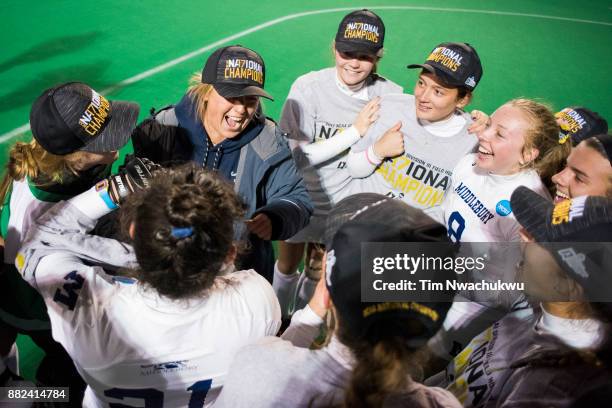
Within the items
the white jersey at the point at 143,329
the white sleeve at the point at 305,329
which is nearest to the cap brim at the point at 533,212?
the white sleeve at the point at 305,329

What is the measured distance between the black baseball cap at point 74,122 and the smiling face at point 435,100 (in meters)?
1.96

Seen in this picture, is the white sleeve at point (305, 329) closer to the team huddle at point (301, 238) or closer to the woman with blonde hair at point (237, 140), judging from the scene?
the team huddle at point (301, 238)

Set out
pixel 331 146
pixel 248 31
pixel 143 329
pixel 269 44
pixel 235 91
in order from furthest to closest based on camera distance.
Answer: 1. pixel 248 31
2. pixel 269 44
3. pixel 331 146
4. pixel 235 91
5. pixel 143 329

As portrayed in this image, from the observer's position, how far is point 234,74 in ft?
8.66

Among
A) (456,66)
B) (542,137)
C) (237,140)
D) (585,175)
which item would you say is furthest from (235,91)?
(585,175)

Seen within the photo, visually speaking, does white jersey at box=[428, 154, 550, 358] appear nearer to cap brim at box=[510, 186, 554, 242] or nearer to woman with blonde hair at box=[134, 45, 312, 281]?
cap brim at box=[510, 186, 554, 242]

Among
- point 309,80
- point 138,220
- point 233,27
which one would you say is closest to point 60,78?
point 233,27

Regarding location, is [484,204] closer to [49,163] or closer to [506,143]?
[506,143]

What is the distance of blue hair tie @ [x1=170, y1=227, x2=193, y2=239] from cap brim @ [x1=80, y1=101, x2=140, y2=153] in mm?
1013

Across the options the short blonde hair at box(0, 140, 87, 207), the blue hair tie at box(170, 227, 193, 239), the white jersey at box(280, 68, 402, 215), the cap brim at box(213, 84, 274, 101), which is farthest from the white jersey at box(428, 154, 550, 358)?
the short blonde hair at box(0, 140, 87, 207)

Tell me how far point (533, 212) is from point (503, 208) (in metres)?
0.73

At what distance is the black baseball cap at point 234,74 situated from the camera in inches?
104

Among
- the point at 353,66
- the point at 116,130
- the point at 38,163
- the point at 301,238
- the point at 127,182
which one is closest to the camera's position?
the point at 127,182

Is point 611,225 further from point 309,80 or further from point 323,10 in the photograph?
point 323,10
